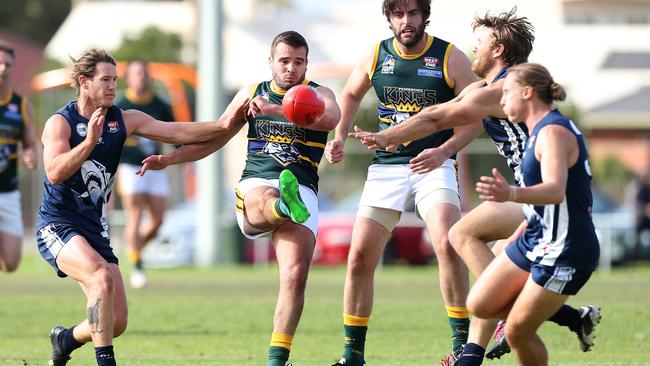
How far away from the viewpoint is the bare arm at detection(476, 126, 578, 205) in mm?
6645

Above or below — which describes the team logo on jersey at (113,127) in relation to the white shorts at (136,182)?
above

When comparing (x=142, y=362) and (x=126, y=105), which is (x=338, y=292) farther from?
(x=142, y=362)

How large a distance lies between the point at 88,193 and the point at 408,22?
8.37 ft

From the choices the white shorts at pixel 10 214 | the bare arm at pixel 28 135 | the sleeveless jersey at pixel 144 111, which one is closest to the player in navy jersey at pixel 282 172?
the bare arm at pixel 28 135

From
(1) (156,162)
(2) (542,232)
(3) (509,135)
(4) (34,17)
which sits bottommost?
(2) (542,232)

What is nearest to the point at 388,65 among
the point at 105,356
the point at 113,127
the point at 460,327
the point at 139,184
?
the point at 460,327

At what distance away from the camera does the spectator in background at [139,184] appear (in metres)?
16.4

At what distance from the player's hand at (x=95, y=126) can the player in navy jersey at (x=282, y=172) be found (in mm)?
716

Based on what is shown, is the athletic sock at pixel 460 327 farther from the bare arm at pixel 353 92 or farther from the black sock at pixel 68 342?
the black sock at pixel 68 342

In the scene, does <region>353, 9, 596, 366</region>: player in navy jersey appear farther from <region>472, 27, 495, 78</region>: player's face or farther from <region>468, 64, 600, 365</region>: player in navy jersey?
<region>468, 64, 600, 365</region>: player in navy jersey

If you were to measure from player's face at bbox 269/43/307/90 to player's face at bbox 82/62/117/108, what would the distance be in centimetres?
109

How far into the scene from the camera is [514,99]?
23.6 ft

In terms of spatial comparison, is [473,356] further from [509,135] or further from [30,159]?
[30,159]

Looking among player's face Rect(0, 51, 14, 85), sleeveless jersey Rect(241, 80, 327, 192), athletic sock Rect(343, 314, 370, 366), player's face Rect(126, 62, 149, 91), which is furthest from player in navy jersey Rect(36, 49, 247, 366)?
player's face Rect(126, 62, 149, 91)
